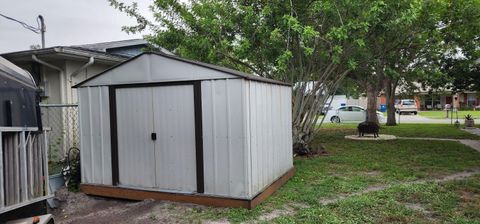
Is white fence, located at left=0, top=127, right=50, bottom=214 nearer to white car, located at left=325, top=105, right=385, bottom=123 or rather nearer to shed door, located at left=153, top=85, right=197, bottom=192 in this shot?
shed door, located at left=153, top=85, right=197, bottom=192

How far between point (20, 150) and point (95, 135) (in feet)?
11.2

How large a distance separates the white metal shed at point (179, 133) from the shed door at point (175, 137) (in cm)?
1

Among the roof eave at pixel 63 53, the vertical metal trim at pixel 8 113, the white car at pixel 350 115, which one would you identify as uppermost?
the roof eave at pixel 63 53

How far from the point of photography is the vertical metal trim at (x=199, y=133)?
5211 millimetres

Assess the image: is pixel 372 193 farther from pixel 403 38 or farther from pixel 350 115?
pixel 350 115

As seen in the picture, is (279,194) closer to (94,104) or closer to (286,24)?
(94,104)

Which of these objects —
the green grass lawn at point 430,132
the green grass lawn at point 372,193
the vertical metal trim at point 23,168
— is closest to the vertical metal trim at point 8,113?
the vertical metal trim at point 23,168

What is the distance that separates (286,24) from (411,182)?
429cm

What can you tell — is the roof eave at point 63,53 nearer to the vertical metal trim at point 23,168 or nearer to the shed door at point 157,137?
the shed door at point 157,137

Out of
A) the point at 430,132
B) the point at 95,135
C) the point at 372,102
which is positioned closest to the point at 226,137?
the point at 95,135

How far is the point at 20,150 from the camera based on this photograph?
103 inches

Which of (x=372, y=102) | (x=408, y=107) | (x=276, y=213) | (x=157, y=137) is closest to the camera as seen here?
Result: (x=276, y=213)

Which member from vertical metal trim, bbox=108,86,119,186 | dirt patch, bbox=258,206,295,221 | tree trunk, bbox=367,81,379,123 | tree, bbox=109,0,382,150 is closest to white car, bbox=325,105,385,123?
tree trunk, bbox=367,81,379,123

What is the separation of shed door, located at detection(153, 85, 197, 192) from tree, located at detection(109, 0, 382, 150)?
3518 mm
